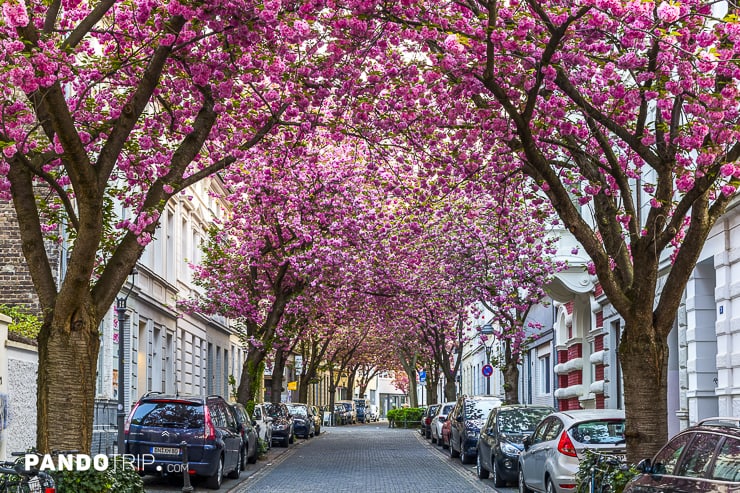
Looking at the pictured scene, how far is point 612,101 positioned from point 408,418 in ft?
173

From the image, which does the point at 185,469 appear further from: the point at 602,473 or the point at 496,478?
the point at 602,473

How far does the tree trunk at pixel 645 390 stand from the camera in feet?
40.5

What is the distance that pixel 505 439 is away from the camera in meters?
19.3

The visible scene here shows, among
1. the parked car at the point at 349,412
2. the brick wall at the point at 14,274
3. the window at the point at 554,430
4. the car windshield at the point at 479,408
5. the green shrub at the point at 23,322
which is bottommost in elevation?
the parked car at the point at 349,412

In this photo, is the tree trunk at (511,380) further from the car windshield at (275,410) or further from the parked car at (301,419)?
the parked car at (301,419)

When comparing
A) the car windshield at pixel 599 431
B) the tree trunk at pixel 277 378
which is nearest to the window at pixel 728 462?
the car windshield at pixel 599 431

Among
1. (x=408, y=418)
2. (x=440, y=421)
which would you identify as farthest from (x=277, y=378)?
(x=408, y=418)

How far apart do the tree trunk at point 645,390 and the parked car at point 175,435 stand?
8.53m

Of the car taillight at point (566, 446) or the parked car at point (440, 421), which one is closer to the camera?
the car taillight at point (566, 446)

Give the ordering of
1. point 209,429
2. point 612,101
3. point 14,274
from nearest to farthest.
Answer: point 612,101, point 209,429, point 14,274

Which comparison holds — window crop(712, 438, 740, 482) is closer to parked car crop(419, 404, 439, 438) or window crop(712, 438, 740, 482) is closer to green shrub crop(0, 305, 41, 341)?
green shrub crop(0, 305, 41, 341)

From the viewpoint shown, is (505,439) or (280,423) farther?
(280,423)

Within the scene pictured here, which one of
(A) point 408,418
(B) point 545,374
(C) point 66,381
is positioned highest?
(C) point 66,381

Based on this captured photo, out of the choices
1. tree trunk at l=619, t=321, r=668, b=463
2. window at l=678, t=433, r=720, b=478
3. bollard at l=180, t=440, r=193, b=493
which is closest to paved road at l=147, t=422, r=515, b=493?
bollard at l=180, t=440, r=193, b=493
